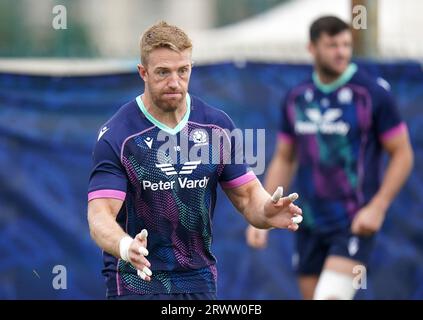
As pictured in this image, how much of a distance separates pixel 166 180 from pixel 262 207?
54 cm

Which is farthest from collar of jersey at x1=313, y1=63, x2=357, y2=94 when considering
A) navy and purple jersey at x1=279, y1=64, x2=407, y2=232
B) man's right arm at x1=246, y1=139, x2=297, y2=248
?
man's right arm at x1=246, y1=139, x2=297, y2=248

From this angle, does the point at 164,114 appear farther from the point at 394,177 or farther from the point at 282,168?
the point at 282,168

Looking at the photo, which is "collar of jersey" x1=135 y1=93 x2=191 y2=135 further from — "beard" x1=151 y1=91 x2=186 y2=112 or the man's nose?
the man's nose

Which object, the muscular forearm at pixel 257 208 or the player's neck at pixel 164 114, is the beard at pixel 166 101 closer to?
the player's neck at pixel 164 114

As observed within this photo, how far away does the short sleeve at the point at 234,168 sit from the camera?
19.8ft

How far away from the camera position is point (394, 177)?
323 inches

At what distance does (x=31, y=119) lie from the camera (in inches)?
379

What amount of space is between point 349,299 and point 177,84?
2971 mm

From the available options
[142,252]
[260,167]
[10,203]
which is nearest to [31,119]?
[10,203]

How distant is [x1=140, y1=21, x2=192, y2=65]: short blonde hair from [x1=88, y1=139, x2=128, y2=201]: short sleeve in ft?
1.80

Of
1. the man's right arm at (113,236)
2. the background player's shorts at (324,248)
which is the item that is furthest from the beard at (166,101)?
the background player's shorts at (324,248)

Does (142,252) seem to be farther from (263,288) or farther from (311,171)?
(263,288)

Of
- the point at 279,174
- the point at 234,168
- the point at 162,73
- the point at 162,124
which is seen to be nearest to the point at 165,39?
the point at 162,73

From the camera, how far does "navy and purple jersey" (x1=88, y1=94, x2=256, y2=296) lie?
231 inches
